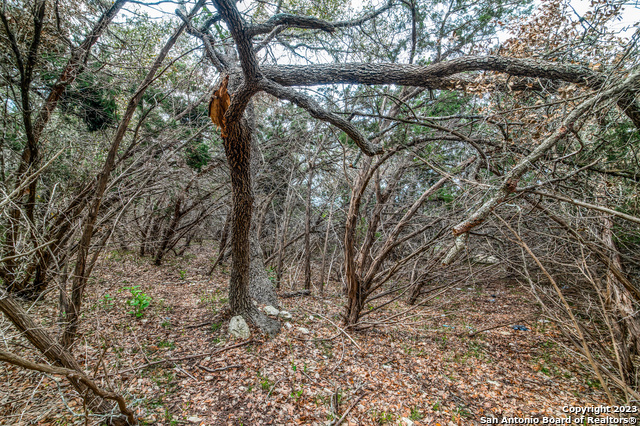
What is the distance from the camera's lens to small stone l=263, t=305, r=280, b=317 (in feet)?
15.3

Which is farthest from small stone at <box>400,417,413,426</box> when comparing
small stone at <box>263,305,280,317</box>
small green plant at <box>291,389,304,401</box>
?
small stone at <box>263,305,280,317</box>

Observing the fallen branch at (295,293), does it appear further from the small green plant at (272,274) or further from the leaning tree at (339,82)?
the leaning tree at (339,82)

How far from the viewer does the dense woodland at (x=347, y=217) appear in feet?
8.20

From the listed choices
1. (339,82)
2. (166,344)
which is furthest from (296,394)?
(339,82)

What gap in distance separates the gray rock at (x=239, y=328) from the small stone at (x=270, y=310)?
54 centimetres

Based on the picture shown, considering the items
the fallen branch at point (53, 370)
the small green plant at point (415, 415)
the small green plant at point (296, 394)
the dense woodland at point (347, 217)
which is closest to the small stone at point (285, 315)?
the dense woodland at point (347, 217)

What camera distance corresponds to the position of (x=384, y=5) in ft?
16.1

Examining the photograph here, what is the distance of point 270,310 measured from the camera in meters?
4.71

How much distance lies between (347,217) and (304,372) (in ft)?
7.35

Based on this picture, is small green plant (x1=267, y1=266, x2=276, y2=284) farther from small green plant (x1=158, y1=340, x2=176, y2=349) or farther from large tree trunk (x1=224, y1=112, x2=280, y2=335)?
small green plant (x1=158, y1=340, x2=176, y2=349)

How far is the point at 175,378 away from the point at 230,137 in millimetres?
2949

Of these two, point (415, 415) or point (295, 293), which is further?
point (295, 293)

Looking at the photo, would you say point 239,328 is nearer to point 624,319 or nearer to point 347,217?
point 347,217

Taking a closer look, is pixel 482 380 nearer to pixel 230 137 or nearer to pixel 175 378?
pixel 175 378
